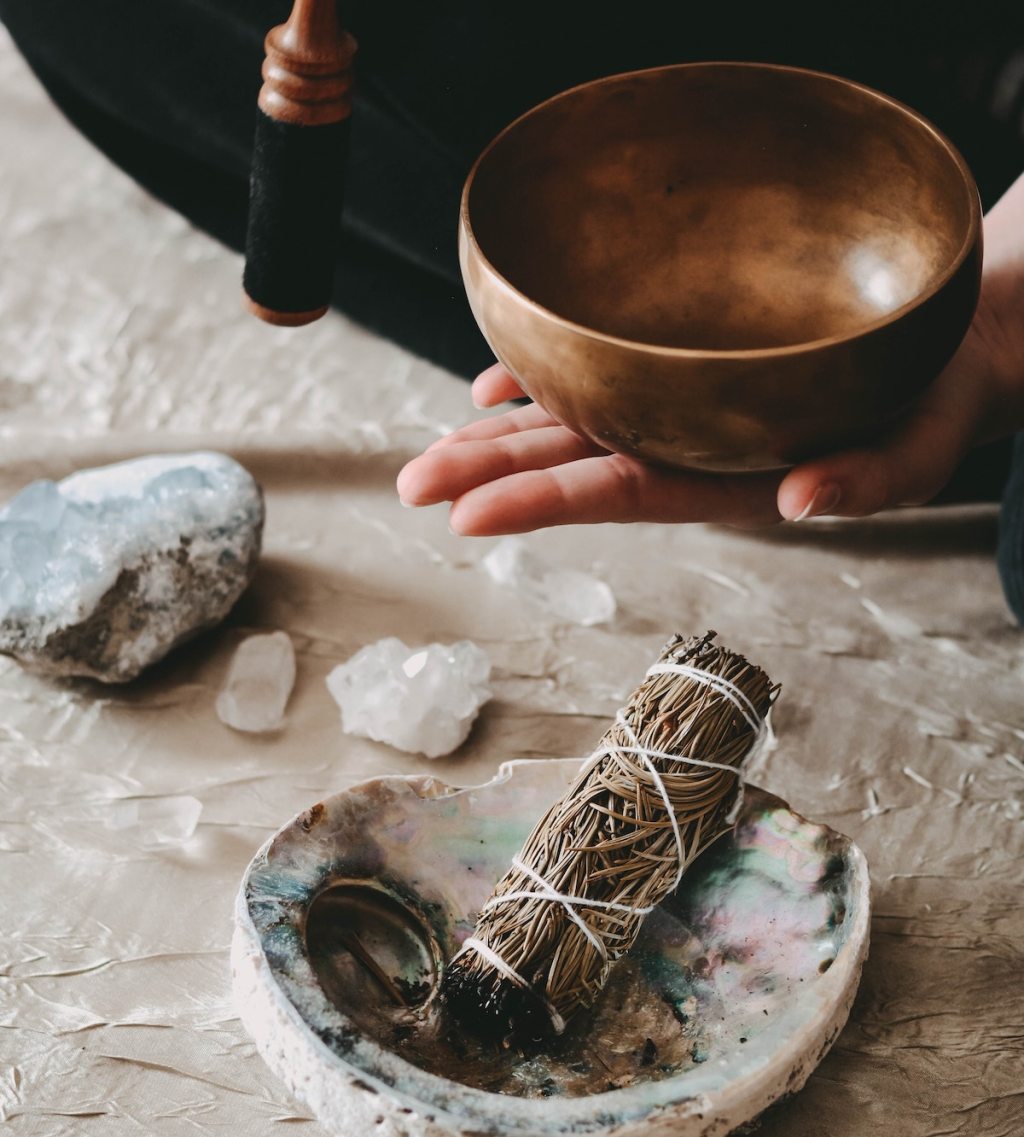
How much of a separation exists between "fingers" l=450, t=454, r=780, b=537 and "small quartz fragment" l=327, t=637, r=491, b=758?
0.23 m

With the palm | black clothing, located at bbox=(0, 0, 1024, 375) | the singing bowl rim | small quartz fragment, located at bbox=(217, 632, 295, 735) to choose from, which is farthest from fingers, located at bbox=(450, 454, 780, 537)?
black clothing, located at bbox=(0, 0, 1024, 375)

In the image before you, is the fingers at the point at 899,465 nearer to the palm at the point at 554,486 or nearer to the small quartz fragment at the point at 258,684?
the palm at the point at 554,486

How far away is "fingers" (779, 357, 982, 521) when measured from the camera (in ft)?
2.84

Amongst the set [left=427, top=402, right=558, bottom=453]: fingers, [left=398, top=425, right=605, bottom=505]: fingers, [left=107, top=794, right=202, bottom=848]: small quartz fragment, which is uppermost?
[left=398, top=425, right=605, bottom=505]: fingers

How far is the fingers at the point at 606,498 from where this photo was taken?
0.92m

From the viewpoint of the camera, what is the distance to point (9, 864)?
3.38 feet

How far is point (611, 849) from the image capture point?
0.87m

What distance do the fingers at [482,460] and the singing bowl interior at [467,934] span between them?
0.69 feet

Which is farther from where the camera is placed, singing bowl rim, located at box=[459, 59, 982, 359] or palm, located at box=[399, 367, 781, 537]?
palm, located at box=[399, 367, 781, 537]

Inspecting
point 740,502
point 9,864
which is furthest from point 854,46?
point 9,864

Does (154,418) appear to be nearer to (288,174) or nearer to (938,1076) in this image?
(288,174)

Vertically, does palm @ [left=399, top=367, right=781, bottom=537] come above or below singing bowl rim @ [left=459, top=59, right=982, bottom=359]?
below

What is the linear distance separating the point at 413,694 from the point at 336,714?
0.09 metres

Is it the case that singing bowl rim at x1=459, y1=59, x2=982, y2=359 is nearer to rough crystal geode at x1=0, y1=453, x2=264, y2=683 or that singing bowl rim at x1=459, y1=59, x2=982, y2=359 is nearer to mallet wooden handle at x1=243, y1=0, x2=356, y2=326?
mallet wooden handle at x1=243, y1=0, x2=356, y2=326
